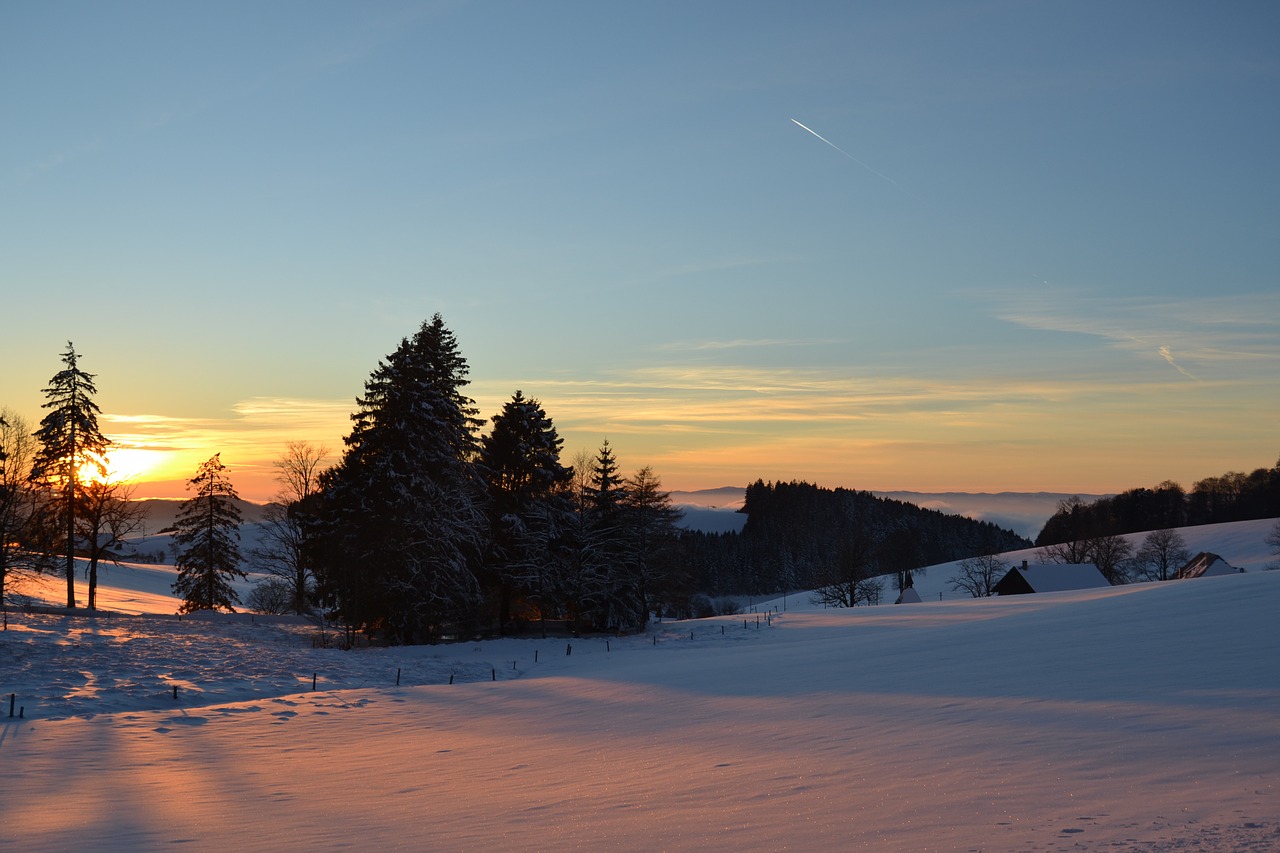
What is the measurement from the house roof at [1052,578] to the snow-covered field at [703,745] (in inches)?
2065

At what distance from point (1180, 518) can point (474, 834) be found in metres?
180

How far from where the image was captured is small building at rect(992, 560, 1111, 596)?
84562 millimetres

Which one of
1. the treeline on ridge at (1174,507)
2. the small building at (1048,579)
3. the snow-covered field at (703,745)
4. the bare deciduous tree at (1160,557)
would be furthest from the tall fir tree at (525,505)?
the treeline on ridge at (1174,507)

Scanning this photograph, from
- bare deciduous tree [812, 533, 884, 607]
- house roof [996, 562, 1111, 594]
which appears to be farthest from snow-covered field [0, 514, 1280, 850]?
bare deciduous tree [812, 533, 884, 607]

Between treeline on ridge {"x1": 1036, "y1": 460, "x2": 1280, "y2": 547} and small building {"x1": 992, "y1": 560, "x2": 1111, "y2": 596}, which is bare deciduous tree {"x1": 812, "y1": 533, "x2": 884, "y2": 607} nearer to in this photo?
small building {"x1": 992, "y1": 560, "x2": 1111, "y2": 596}

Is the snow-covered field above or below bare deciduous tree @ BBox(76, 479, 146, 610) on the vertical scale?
below

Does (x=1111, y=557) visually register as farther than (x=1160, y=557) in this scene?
No

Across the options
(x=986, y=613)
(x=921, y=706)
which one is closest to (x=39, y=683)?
(x=921, y=706)

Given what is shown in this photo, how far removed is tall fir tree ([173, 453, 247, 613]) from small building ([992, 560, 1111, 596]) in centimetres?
6526

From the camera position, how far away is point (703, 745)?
56.5ft

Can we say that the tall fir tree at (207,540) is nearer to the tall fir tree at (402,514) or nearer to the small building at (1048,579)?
the tall fir tree at (402,514)

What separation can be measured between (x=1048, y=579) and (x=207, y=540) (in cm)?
7075

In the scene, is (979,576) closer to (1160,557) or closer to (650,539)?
(1160,557)

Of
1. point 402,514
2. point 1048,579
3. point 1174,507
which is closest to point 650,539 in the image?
point 402,514
